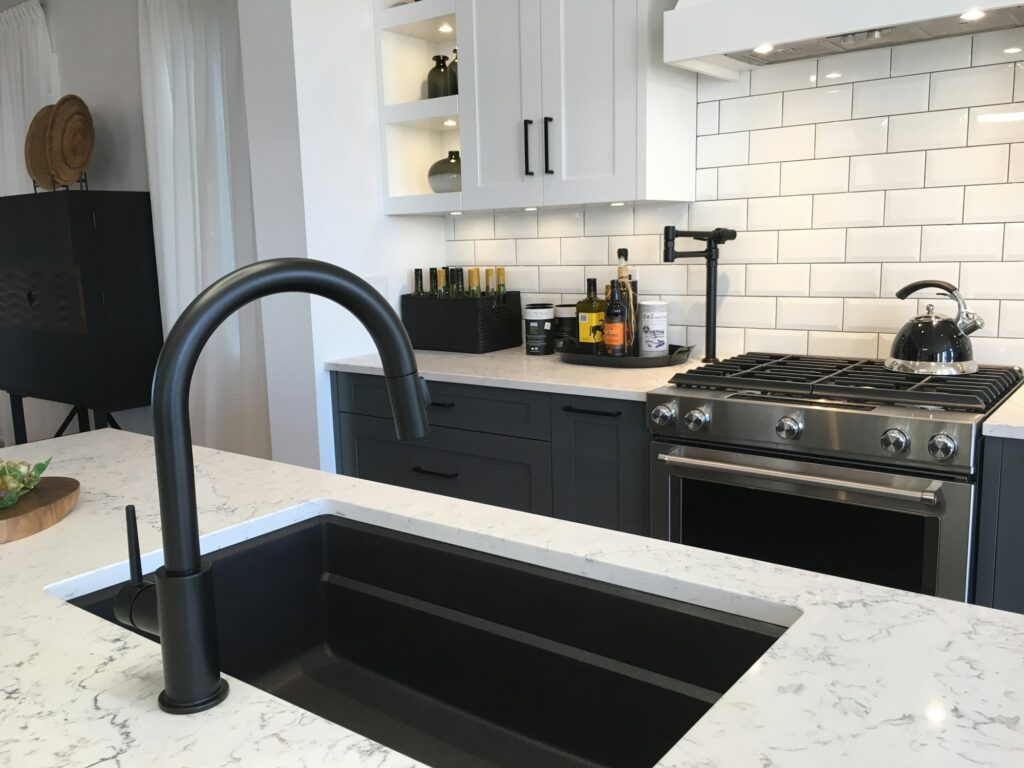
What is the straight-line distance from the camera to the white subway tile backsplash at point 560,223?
10.8 feet

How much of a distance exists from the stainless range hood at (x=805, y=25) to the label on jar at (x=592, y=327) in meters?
0.85

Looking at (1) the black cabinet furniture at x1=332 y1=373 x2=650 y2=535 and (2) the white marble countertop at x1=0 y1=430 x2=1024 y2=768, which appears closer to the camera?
(2) the white marble countertop at x1=0 y1=430 x2=1024 y2=768

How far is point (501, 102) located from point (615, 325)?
88 cm

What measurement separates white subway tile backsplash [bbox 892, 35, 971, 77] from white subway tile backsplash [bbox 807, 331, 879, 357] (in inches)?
31.0

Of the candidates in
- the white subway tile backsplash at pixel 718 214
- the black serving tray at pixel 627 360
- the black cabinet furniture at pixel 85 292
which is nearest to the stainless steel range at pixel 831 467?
the black serving tray at pixel 627 360

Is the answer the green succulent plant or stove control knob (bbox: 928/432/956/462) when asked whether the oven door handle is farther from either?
the green succulent plant

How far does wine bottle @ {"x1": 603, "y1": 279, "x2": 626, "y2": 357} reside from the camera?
2.90 m

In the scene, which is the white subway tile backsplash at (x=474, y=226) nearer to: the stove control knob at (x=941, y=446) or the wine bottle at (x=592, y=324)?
the wine bottle at (x=592, y=324)

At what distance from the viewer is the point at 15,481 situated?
1354 millimetres

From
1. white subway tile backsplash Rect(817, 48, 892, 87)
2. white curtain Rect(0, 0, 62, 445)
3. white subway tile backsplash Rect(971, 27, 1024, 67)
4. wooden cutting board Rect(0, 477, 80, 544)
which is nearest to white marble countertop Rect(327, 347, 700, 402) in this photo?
white subway tile backsplash Rect(817, 48, 892, 87)

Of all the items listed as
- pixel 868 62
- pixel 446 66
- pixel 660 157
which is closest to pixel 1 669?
pixel 660 157

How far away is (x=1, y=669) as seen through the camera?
91cm

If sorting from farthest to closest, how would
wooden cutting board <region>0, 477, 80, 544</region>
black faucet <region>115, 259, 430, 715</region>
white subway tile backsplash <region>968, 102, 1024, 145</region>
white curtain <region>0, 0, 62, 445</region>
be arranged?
white curtain <region>0, 0, 62, 445</region>, white subway tile backsplash <region>968, 102, 1024, 145</region>, wooden cutting board <region>0, 477, 80, 544</region>, black faucet <region>115, 259, 430, 715</region>

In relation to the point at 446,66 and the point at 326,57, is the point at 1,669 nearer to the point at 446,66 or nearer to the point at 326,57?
the point at 326,57
